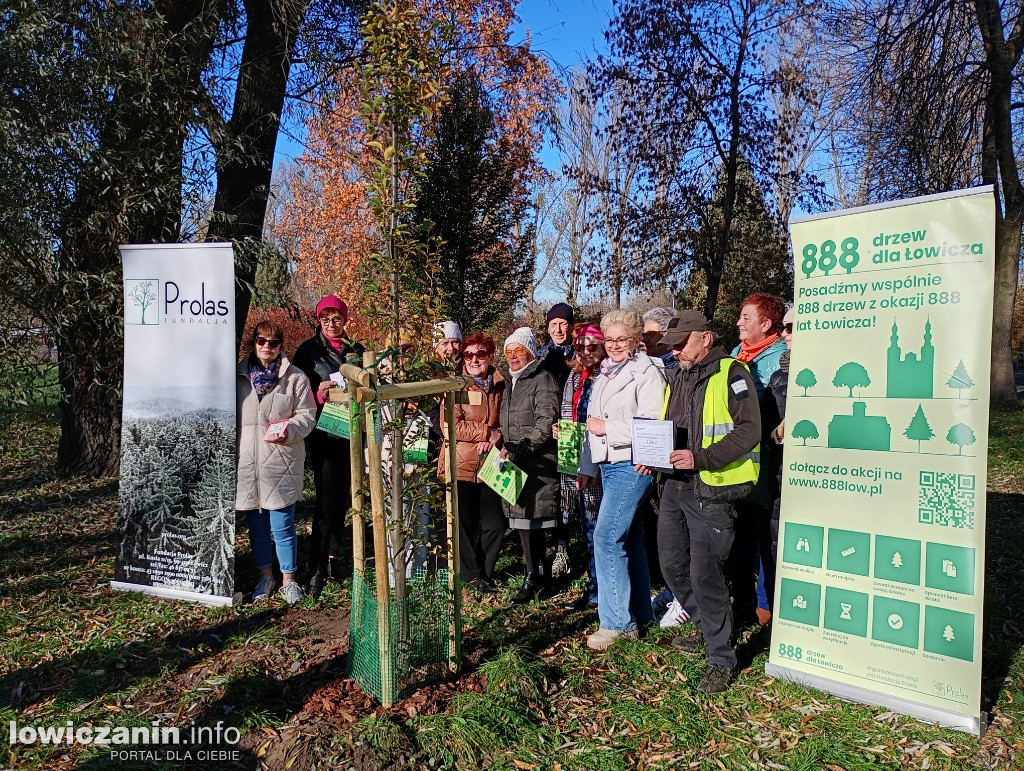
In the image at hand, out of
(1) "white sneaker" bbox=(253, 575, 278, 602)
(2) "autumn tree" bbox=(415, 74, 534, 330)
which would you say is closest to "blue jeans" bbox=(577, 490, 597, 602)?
(1) "white sneaker" bbox=(253, 575, 278, 602)

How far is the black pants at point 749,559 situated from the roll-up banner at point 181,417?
360cm

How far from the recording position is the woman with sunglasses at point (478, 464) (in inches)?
203

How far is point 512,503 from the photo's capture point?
480 centimetres

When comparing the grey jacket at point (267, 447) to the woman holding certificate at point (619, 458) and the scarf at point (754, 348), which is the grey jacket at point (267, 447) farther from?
the scarf at point (754, 348)

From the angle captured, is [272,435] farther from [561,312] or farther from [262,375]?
[561,312]

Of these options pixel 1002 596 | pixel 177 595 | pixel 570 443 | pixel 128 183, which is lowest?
pixel 177 595

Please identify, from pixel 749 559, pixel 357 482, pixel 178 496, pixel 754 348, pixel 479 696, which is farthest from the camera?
pixel 178 496

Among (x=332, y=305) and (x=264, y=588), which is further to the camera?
(x=332, y=305)

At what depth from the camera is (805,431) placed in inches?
151

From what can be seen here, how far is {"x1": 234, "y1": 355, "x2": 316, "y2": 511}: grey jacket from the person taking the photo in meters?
4.93

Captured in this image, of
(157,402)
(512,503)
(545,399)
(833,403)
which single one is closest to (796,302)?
(833,403)

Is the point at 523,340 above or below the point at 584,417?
above
